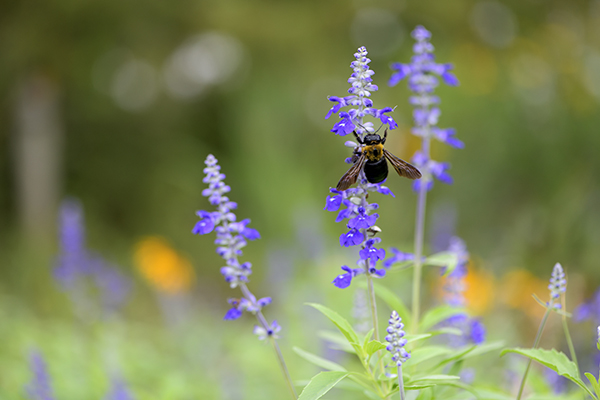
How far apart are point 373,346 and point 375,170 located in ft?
2.14

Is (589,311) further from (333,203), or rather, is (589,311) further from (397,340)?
(333,203)

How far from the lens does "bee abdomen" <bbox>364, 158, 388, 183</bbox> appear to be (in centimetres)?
183

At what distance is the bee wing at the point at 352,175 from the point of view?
1.76 meters

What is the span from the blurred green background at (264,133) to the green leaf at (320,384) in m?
3.85

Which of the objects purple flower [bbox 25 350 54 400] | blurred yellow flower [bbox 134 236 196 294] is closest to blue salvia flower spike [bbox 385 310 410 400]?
purple flower [bbox 25 350 54 400]

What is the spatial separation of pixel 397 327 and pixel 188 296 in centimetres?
677

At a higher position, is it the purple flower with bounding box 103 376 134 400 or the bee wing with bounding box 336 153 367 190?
the bee wing with bounding box 336 153 367 190

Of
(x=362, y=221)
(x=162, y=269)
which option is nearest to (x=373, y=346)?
(x=362, y=221)

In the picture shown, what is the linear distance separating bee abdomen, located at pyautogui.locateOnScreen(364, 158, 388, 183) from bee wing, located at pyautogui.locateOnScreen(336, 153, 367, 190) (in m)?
0.02

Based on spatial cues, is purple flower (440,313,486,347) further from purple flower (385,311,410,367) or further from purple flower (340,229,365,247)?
purple flower (340,229,365,247)

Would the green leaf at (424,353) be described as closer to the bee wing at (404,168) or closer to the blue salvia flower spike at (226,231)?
the blue salvia flower spike at (226,231)

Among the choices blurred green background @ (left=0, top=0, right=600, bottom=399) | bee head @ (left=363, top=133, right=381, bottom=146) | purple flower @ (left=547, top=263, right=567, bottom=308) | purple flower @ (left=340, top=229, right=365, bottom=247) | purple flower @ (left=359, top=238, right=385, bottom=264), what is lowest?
purple flower @ (left=547, top=263, right=567, bottom=308)

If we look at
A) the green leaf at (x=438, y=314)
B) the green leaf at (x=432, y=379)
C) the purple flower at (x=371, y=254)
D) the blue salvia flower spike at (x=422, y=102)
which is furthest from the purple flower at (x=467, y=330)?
the purple flower at (x=371, y=254)

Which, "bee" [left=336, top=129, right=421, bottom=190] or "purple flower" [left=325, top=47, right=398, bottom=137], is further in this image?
"bee" [left=336, top=129, right=421, bottom=190]
